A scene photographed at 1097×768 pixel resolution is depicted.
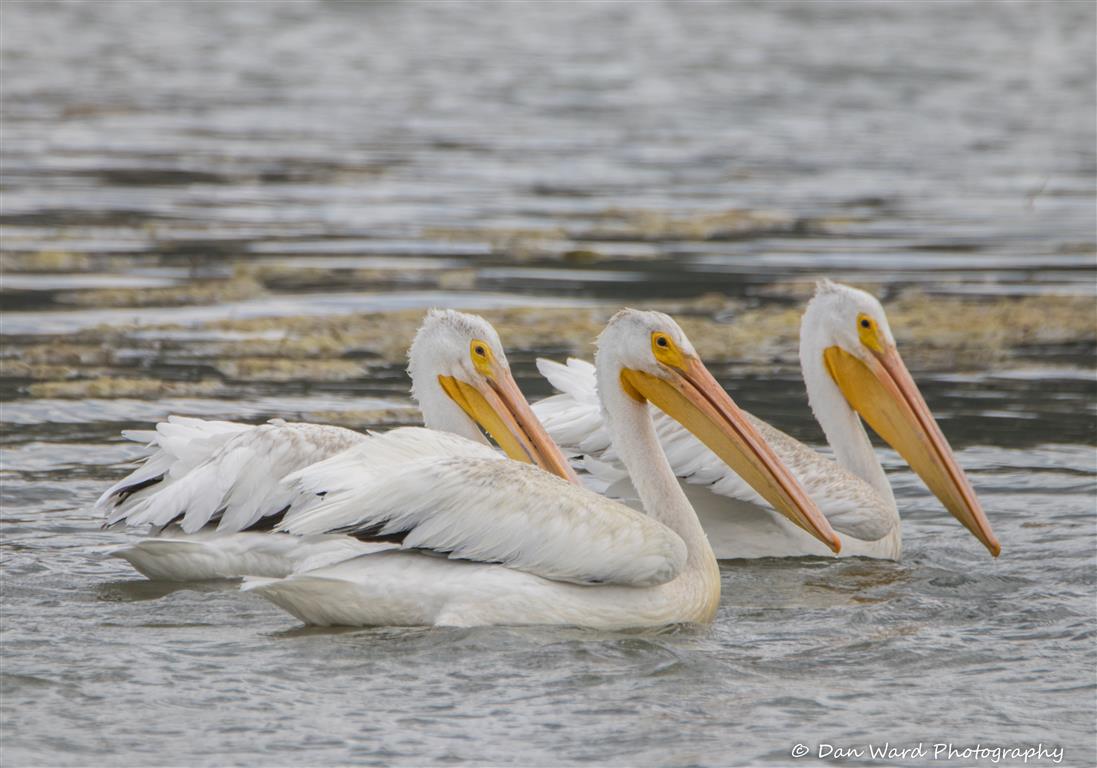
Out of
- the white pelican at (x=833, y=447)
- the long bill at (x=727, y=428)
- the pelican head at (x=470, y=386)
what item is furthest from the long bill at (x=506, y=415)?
the long bill at (x=727, y=428)

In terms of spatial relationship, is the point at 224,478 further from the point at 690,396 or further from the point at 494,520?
the point at 690,396

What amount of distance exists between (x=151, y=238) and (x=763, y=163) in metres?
6.47

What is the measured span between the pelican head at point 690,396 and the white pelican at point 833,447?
43 centimetres

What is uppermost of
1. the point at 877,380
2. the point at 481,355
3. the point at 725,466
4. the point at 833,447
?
the point at 481,355

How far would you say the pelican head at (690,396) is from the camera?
5.53 m

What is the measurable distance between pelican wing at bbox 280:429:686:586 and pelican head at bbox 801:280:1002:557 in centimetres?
158

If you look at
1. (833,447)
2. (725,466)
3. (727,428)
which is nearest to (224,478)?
(727,428)

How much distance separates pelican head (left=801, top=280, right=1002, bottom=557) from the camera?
6.36 m

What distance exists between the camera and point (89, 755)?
4117 millimetres

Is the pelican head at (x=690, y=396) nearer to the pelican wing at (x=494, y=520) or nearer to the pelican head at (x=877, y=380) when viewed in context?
the pelican wing at (x=494, y=520)

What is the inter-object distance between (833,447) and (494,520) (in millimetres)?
2132

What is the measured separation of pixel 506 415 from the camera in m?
5.97

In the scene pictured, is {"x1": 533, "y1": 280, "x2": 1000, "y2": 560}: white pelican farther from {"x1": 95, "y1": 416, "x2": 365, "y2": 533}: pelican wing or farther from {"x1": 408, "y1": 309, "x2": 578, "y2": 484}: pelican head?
{"x1": 95, "y1": 416, "x2": 365, "y2": 533}: pelican wing

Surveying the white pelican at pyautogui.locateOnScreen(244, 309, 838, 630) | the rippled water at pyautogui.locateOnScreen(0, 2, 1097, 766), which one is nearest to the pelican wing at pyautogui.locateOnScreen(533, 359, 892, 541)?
the rippled water at pyautogui.locateOnScreen(0, 2, 1097, 766)
